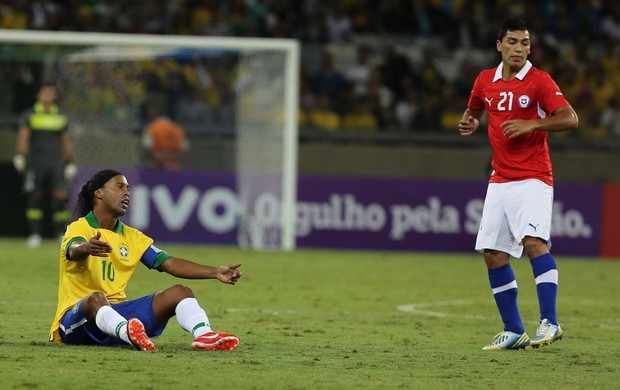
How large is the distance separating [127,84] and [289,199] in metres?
3.47

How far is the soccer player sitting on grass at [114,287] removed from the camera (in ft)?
22.4

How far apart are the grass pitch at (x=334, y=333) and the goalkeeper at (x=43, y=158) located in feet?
4.07

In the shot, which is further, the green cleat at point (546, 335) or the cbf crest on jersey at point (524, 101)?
the cbf crest on jersey at point (524, 101)

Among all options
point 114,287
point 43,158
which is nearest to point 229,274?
point 114,287

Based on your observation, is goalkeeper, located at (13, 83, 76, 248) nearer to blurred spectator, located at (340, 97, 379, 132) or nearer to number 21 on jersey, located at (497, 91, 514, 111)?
blurred spectator, located at (340, 97, 379, 132)

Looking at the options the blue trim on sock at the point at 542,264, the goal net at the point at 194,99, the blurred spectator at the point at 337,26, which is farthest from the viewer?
the blurred spectator at the point at 337,26

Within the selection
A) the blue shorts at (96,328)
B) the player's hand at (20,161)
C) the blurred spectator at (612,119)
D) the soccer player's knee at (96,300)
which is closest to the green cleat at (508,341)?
the blue shorts at (96,328)

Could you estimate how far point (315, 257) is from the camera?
54.6 ft

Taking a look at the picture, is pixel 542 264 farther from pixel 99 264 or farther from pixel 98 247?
pixel 98 247

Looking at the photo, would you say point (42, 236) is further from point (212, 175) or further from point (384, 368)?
point (384, 368)

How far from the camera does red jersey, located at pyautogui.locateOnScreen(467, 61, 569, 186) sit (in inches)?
310

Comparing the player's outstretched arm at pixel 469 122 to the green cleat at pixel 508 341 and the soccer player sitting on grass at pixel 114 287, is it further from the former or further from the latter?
the soccer player sitting on grass at pixel 114 287

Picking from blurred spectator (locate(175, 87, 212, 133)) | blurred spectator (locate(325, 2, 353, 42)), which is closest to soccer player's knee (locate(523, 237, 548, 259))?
blurred spectator (locate(175, 87, 212, 133))

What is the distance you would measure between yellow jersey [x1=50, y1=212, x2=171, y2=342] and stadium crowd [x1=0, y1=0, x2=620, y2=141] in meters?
11.7
